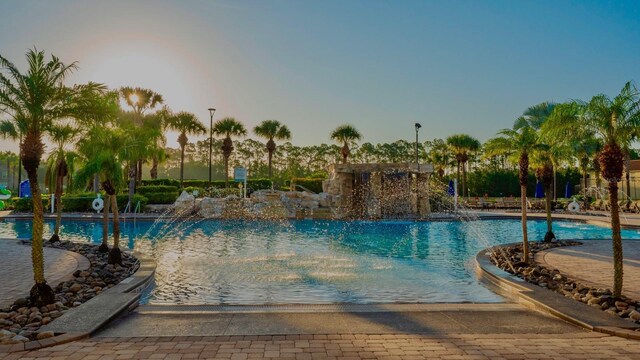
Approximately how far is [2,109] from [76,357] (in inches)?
180

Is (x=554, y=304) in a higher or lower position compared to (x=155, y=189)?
lower

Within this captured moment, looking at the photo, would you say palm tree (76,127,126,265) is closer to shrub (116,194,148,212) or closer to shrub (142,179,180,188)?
shrub (116,194,148,212)

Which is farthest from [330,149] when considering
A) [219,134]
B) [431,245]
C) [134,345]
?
[134,345]

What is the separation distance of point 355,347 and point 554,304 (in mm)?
3727

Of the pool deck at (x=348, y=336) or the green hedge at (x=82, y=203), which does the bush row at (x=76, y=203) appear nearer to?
the green hedge at (x=82, y=203)

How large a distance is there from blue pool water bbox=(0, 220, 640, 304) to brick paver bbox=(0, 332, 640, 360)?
8.29 feet

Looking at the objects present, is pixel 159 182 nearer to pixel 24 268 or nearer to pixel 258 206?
pixel 258 206

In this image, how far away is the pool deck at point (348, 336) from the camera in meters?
5.05

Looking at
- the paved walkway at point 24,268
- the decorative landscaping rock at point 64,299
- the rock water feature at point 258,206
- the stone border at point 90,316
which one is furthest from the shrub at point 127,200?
the stone border at point 90,316

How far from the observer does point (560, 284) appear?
8.91 meters

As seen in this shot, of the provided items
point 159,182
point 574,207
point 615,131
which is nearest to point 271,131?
point 159,182

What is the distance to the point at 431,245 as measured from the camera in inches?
629

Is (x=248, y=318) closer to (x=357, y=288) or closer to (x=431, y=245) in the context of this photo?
(x=357, y=288)

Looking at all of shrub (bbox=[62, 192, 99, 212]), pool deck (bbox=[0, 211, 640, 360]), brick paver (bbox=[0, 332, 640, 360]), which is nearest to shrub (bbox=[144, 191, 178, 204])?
shrub (bbox=[62, 192, 99, 212])
